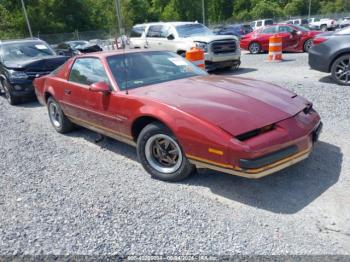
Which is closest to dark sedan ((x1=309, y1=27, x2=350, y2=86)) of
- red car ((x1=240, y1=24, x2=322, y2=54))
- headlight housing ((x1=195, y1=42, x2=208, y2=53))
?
headlight housing ((x1=195, y1=42, x2=208, y2=53))

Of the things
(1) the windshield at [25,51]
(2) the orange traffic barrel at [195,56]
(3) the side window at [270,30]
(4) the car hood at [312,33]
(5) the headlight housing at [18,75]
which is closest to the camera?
(5) the headlight housing at [18,75]

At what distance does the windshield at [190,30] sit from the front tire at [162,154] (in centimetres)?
794

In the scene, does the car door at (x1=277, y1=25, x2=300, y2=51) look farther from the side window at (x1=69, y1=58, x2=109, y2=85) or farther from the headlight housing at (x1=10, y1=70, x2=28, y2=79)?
the side window at (x1=69, y1=58, x2=109, y2=85)

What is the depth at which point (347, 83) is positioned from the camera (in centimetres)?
757

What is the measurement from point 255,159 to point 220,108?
0.67 metres

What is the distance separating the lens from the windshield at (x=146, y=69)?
437cm

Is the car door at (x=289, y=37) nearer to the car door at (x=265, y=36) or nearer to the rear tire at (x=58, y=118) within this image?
the car door at (x=265, y=36)

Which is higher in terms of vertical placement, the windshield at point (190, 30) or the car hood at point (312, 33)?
the windshield at point (190, 30)

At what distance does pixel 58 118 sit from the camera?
19.6 ft

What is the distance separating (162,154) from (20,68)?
6.20 meters

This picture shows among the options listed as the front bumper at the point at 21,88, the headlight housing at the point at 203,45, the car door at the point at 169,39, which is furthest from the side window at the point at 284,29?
the front bumper at the point at 21,88

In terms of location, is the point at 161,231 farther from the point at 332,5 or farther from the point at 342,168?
the point at 332,5

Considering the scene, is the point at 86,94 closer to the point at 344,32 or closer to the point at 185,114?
the point at 185,114

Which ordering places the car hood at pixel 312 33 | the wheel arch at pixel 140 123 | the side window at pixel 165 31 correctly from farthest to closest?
1. the car hood at pixel 312 33
2. the side window at pixel 165 31
3. the wheel arch at pixel 140 123
